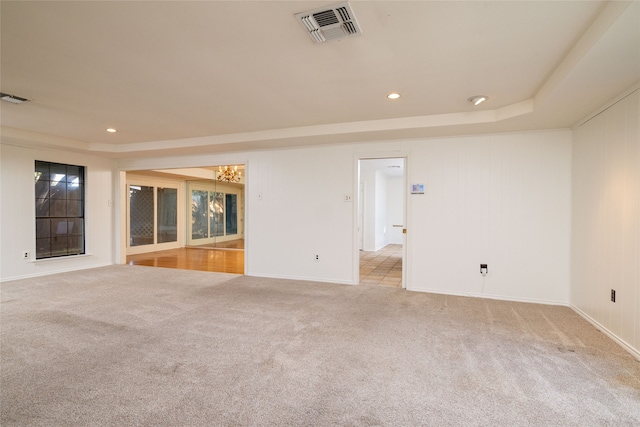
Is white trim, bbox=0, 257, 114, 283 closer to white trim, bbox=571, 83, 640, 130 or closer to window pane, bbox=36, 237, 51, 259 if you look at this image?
window pane, bbox=36, 237, 51, 259

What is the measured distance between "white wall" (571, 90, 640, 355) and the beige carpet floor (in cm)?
26

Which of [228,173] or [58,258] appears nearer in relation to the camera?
[58,258]

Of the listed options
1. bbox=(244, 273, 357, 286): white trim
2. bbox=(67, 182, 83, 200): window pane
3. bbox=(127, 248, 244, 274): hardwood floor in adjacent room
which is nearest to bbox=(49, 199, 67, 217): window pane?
bbox=(67, 182, 83, 200): window pane

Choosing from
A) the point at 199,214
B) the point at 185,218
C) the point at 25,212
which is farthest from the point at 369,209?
the point at 25,212

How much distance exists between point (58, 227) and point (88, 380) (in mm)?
5122

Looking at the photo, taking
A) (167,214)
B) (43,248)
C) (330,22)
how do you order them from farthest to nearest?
1. (167,214)
2. (43,248)
3. (330,22)

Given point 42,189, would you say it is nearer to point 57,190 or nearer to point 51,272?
point 57,190

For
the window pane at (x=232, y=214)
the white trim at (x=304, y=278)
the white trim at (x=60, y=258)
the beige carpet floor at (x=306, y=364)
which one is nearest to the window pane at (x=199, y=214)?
the window pane at (x=232, y=214)

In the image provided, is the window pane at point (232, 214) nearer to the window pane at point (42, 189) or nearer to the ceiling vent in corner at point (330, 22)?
the window pane at point (42, 189)

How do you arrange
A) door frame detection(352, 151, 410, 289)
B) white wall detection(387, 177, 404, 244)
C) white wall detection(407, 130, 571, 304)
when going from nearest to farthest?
white wall detection(407, 130, 571, 304) → door frame detection(352, 151, 410, 289) → white wall detection(387, 177, 404, 244)

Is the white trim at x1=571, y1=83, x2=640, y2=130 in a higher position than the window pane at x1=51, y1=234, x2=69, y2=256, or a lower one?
higher

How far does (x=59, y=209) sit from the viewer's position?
5.93 meters

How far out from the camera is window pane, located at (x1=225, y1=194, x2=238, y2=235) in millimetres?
11070

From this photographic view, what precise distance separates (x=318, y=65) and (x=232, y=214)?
924cm
